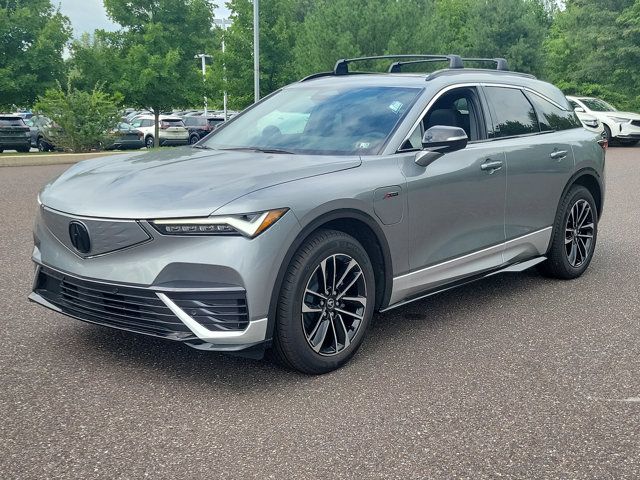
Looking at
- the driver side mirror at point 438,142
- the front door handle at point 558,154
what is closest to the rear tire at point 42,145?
the front door handle at point 558,154

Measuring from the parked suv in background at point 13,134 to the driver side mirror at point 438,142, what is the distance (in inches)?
923

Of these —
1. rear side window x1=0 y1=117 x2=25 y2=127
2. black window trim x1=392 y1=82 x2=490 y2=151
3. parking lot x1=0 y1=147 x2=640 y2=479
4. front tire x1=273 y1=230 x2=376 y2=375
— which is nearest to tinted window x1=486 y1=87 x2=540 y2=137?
black window trim x1=392 y1=82 x2=490 y2=151

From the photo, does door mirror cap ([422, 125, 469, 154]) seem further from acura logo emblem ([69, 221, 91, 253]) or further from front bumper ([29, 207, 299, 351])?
acura logo emblem ([69, 221, 91, 253])

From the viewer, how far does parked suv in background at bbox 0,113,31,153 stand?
24.8 m

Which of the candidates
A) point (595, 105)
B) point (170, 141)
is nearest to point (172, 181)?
point (595, 105)

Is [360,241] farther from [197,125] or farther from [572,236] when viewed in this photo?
[197,125]

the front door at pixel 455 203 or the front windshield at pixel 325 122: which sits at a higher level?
the front windshield at pixel 325 122

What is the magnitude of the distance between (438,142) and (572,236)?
2.32 meters

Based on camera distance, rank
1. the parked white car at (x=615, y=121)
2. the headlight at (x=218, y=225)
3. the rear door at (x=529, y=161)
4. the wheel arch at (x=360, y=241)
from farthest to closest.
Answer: the parked white car at (x=615, y=121)
the rear door at (x=529, y=161)
the wheel arch at (x=360, y=241)
the headlight at (x=218, y=225)

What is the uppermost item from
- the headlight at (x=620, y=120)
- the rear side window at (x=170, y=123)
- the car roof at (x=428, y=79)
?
the car roof at (x=428, y=79)

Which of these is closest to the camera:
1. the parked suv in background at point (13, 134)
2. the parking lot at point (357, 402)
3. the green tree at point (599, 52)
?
the parking lot at point (357, 402)

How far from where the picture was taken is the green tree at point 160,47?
2670cm

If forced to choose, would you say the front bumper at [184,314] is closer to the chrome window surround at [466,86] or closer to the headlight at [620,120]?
the chrome window surround at [466,86]

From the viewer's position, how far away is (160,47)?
27375 mm
